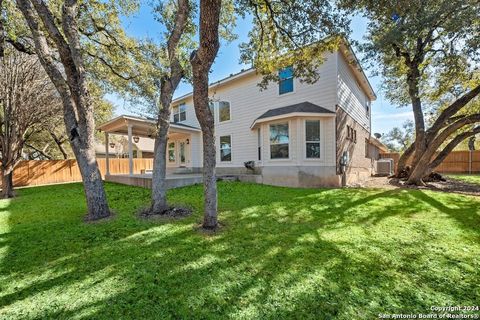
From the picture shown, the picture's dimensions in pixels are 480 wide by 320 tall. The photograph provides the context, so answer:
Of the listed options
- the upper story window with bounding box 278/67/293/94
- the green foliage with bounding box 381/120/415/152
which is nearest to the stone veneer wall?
the upper story window with bounding box 278/67/293/94

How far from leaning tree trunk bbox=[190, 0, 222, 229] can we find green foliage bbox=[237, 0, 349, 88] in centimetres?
326

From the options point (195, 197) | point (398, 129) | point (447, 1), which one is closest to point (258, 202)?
point (195, 197)

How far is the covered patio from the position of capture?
35.8ft

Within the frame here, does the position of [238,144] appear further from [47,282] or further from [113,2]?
[47,282]

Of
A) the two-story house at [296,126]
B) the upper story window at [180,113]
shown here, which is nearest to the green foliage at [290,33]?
the two-story house at [296,126]

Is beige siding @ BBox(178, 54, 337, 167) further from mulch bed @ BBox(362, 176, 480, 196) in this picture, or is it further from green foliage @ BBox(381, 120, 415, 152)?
green foliage @ BBox(381, 120, 415, 152)

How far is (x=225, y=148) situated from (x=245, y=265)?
11183mm

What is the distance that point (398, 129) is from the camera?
45.9m

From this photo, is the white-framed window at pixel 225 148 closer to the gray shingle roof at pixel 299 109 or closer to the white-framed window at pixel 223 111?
the white-framed window at pixel 223 111

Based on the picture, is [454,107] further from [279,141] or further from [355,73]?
[279,141]

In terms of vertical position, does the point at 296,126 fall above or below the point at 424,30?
below

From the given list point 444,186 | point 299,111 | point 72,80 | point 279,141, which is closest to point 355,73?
point 299,111

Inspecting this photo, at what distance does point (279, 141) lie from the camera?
34.1 feet

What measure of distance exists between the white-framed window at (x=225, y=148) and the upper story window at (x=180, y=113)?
4.13 m
